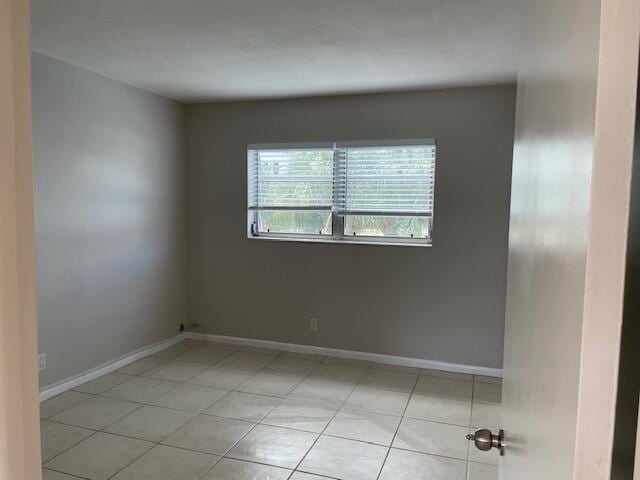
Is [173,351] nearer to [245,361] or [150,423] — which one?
[245,361]

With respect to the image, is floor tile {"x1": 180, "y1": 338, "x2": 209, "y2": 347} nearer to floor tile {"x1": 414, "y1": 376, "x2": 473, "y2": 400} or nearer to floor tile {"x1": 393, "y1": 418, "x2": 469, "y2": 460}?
floor tile {"x1": 414, "y1": 376, "x2": 473, "y2": 400}

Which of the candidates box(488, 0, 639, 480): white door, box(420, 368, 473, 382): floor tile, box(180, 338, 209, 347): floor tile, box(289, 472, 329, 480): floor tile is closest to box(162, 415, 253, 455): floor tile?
box(289, 472, 329, 480): floor tile

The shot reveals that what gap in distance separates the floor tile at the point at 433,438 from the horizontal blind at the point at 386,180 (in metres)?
1.82

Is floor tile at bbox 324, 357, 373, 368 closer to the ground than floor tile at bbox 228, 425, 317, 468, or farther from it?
farther from it

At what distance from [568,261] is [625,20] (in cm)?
22

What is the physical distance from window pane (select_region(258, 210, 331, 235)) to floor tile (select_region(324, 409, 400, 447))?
5.90ft

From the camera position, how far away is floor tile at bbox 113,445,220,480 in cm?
234

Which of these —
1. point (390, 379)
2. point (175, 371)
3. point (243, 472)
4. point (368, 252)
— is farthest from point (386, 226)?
point (243, 472)

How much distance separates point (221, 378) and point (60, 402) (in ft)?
3.89

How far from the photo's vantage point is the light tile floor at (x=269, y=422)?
2430 mm

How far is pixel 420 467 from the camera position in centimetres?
246

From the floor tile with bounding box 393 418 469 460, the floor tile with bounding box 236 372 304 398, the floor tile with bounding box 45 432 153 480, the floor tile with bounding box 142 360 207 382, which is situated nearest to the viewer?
the floor tile with bounding box 45 432 153 480

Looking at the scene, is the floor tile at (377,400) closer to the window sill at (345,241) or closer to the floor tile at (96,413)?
the window sill at (345,241)

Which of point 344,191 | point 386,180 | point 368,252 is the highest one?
point 386,180
